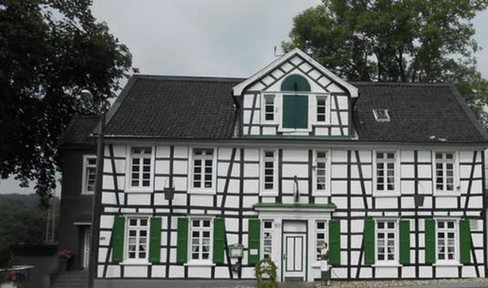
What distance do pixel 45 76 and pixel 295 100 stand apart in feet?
44.4

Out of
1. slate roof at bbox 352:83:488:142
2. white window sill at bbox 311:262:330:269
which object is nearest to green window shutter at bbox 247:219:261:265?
white window sill at bbox 311:262:330:269

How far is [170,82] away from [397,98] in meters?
10.7

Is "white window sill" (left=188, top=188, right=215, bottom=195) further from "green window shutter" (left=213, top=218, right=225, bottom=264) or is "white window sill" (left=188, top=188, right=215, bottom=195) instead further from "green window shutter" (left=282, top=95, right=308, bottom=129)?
"green window shutter" (left=282, top=95, right=308, bottom=129)

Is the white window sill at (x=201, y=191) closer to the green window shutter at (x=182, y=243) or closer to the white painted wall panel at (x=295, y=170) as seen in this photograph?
the green window shutter at (x=182, y=243)

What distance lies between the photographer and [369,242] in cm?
2622

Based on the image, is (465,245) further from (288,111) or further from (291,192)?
(288,111)

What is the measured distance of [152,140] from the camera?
86.3ft

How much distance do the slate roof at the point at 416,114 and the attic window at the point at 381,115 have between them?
0.53 feet

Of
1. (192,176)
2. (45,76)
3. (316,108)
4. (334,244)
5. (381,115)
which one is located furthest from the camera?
(45,76)

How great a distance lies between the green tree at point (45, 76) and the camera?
93.8 feet

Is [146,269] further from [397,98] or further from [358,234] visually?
[397,98]

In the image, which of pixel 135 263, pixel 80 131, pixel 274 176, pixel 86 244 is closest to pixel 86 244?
pixel 86 244

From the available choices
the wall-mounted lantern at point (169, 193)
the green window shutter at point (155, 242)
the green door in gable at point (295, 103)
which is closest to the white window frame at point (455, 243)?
the green door in gable at point (295, 103)

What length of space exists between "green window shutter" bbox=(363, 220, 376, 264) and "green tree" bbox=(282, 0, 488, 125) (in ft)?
49.9
